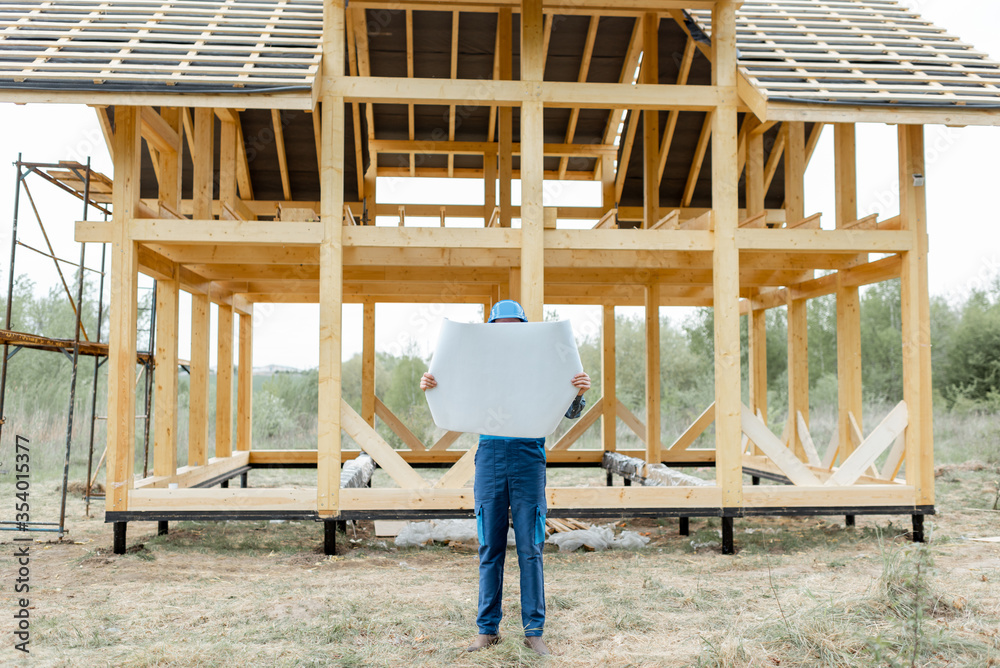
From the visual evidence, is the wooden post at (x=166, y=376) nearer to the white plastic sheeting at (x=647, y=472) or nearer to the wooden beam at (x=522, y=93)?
the wooden beam at (x=522, y=93)

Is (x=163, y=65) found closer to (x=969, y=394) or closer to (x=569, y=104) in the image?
(x=569, y=104)

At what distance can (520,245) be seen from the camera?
714cm

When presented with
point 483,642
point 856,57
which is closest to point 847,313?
point 856,57

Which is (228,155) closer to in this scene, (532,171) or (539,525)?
(532,171)

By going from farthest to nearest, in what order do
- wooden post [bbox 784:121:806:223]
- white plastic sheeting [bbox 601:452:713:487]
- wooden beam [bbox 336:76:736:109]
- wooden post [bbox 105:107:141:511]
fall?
wooden post [bbox 784:121:806:223] → white plastic sheeting [bbox 601:452:713:487] → wooden beam [bbox 336:76:736:109] → wooden post [bbox 105:107:141:511]

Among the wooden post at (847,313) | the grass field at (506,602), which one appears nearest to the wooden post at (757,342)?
the wooden post at (847,313)

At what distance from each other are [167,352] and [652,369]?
6.00 m

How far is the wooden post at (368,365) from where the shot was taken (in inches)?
432

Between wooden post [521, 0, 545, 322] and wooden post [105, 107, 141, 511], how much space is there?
12.0 ft

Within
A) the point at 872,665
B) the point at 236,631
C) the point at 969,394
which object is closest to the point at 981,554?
the point at 872,665

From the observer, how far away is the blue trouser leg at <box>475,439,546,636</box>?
14.0ft

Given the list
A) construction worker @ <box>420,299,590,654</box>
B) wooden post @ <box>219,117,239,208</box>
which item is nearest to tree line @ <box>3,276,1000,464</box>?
wooden post @ <box>219,117,239,208</box>

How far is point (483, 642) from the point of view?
4.27m

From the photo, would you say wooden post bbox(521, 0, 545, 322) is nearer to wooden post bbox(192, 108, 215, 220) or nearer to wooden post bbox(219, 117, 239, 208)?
A: wooden post bbox(192, 108, 215, 220)
